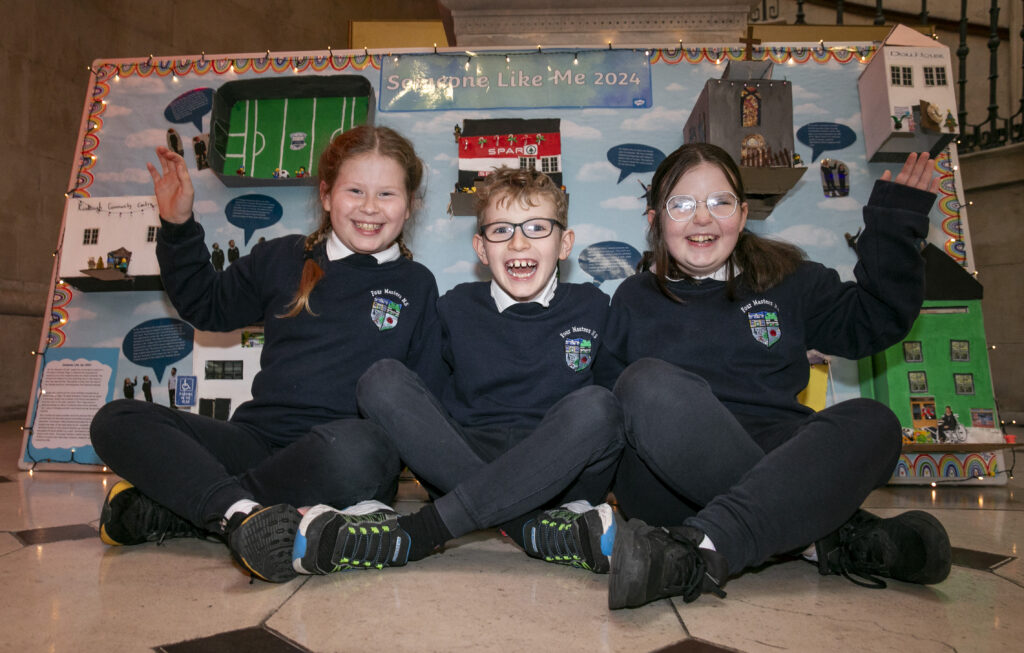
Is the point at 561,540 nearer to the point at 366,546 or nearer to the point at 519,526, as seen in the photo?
the point at 519,526

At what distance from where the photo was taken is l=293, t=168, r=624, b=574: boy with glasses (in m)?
0.97

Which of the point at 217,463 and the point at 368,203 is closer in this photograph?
the point at 217,463

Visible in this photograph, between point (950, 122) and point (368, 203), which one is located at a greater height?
point (950, 122)

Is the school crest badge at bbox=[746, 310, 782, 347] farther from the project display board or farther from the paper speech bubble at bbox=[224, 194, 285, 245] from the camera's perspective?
the paper speech bubble at bbox=[224, 194, 285, 245]

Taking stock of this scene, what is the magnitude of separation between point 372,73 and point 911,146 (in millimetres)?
1600

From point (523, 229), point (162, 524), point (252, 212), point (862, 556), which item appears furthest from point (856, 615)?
point (252, 212)

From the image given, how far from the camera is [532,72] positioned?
2.02 metres

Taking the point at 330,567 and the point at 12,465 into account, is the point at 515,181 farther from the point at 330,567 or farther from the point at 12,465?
the point at 12,465

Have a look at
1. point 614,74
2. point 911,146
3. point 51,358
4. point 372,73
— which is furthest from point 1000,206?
point 51,358

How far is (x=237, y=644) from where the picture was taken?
0.68 m

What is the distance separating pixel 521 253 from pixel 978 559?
35.8 inches

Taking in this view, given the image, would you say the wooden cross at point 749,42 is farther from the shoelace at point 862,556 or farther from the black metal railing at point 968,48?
the shoelace at point 862,556

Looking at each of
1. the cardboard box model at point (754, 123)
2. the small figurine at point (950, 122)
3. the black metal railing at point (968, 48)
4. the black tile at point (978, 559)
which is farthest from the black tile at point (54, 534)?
the black metal railing at point (968, 48)

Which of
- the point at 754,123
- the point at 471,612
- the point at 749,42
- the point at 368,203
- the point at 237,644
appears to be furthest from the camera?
the point at 749,42
